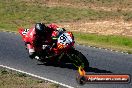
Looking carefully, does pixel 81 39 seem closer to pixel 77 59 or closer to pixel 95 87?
pixel 77 59

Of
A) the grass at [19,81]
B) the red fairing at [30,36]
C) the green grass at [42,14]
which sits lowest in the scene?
the green grass at [42,14]

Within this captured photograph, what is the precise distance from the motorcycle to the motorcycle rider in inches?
9.5

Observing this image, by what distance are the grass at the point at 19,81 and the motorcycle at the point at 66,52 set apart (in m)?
2.07

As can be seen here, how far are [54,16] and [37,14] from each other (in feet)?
6.20

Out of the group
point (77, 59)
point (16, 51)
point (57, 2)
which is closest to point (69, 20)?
point (57, 2)

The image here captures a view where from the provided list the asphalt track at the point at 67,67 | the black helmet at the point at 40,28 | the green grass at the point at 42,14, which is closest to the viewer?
the asphalt track at the point at 67,67

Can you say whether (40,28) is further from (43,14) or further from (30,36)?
(43,14)

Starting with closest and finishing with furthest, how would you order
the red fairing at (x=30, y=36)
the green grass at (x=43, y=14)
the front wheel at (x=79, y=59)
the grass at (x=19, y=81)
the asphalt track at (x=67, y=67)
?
the grass at (x=19, y=81) < the asphalt track at (x=67, y=67) < the front wheel at (x=79, y=59) < the red fairing at (x=30, y=36) < the green grass at (x=43, y=14)

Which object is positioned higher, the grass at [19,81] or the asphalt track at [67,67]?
the grass at [19,81]

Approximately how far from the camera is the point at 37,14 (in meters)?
40.0

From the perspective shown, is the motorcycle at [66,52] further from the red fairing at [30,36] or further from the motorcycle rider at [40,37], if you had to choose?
the red fairing at [30,36]

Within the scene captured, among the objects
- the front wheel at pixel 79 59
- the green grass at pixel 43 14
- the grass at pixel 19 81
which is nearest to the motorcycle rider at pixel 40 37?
the front wheel at pixel 79 59

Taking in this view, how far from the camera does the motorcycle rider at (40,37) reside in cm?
1734

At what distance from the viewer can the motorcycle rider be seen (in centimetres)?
1734
